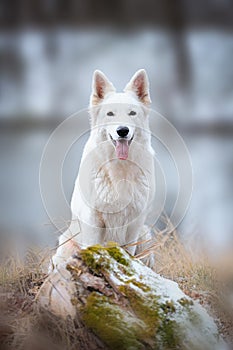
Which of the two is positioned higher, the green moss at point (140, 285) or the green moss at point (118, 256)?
the green moss at point (118, 256)

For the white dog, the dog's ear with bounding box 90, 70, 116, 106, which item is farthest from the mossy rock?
the dog's ear with bounding box 90, 70, 116, 106

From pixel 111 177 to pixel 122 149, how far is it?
10cm

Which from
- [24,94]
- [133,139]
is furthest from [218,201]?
[24,94]

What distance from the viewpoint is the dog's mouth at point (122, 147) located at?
1.50 m

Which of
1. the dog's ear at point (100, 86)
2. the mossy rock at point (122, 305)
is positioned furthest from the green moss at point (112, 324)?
the dog's ear at point (100, 86)

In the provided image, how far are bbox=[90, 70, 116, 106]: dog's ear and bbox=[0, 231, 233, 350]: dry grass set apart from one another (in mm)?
464

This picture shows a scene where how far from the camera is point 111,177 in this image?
157 cm

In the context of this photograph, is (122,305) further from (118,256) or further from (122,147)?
(122,147)

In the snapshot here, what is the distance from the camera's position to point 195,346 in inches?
53.6

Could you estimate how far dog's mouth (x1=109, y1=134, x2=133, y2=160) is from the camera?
4.91 feet

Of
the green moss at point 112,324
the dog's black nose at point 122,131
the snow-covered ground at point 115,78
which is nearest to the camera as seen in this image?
the green moss at point 112,324

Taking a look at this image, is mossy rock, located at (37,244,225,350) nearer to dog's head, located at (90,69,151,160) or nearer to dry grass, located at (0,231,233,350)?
dry grass, located at (0,231,233,350)

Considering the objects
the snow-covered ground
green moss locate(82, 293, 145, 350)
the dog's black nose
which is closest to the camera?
green moss locate(82, 293, 145, 350)

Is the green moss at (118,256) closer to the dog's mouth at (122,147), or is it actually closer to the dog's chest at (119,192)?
the dog's chest at (119,192)
